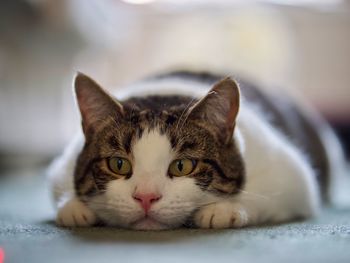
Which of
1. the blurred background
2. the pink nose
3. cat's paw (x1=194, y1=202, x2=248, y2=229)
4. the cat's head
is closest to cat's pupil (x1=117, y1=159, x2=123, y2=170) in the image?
the cat's head

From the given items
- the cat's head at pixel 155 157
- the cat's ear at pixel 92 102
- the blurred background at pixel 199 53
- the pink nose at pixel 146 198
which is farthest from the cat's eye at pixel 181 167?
the blurred background at pixel 199 53

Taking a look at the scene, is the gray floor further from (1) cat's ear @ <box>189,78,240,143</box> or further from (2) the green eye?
(1) cat's ear @ <box>189,78,240,143</box>

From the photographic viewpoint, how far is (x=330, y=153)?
2.47 m

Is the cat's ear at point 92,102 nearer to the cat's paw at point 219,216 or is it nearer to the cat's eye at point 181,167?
the cat's eye at point 181,167

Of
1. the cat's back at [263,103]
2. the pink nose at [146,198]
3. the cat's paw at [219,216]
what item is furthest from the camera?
the cat's back at [263,103]

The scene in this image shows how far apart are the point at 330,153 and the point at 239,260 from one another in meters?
1.46

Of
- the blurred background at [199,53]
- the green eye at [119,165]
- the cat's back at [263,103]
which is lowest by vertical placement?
the green eye at [119,165]

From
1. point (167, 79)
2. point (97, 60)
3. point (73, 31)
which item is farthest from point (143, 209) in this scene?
point (97, 60)

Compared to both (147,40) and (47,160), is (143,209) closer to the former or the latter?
(47,160)

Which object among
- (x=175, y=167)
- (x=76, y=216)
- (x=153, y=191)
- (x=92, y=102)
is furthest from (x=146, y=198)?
(x=92, y=102)

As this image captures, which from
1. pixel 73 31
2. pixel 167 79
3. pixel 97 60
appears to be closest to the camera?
pixel 167 79

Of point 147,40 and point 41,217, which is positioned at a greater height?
point 147,40

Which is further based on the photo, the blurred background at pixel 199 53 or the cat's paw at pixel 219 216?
the blurred background at pixel 199 53

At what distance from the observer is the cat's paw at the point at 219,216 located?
1.47m
